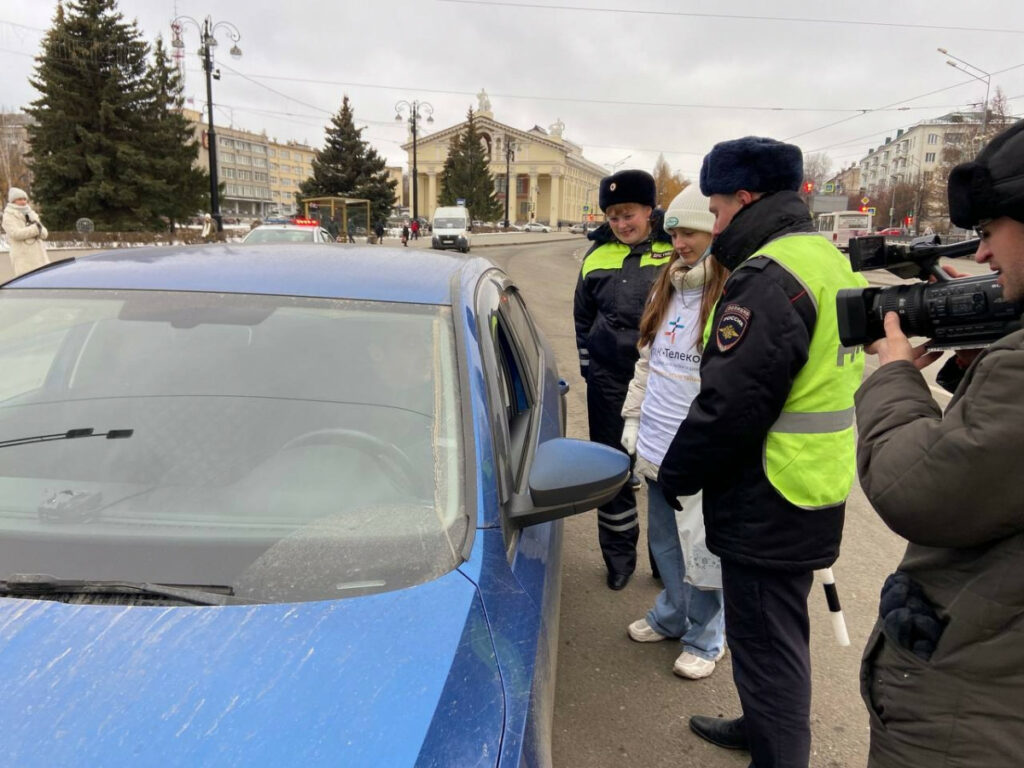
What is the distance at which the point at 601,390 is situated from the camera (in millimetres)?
3373

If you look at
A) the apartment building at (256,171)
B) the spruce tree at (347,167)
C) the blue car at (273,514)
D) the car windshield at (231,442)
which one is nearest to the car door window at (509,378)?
the blue car at (273,514)

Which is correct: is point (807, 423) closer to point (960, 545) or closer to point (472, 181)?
point (960, 545)

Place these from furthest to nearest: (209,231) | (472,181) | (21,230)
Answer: (472,181), (209,231), (21,230)

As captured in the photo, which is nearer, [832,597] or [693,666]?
[832,597]

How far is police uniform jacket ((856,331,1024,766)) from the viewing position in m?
1.05

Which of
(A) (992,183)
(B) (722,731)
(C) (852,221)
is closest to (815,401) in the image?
(A) (992,183)

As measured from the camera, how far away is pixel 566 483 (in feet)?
5.41

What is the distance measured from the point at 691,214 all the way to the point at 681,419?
30.3 inches

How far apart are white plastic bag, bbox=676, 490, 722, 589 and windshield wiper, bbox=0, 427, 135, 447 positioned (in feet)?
5.79

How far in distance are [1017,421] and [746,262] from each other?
89 cm

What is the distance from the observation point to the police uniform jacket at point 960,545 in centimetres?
105

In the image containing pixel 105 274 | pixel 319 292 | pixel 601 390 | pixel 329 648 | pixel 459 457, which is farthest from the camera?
pixel 601 390

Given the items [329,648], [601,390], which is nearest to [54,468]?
[329,648]

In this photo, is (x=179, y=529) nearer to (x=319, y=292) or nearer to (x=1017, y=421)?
(x=319, y=292)
